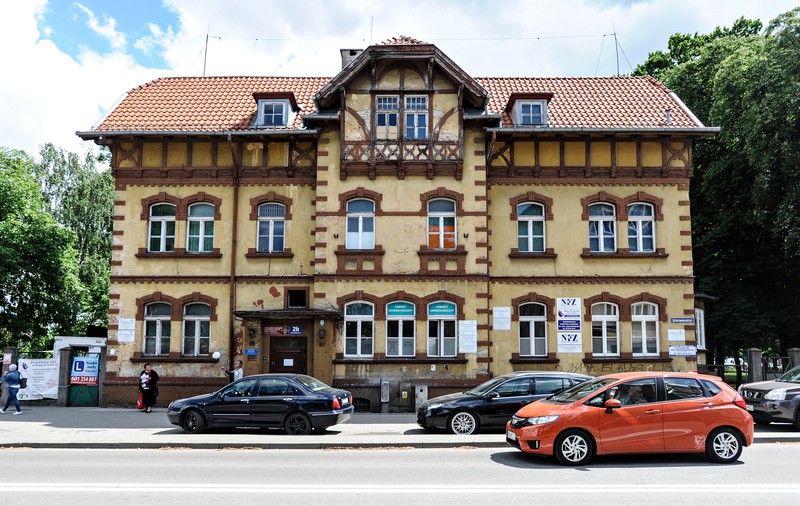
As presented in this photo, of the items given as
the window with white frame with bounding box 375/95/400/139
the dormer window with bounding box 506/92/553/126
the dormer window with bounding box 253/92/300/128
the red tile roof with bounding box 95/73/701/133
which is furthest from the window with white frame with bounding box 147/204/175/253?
the dormer window with bounding box 506/92/553/126

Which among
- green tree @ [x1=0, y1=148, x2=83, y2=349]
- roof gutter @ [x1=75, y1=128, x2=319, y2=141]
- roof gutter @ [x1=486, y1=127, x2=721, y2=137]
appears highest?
roof gutter @ [x1=486, y1=127, x2=721, y2=137]

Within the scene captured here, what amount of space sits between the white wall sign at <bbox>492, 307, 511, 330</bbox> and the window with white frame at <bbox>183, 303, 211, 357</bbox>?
381 inches

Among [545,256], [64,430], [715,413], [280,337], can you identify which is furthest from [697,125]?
[64,430]

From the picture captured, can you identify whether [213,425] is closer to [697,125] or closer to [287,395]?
[287,395]

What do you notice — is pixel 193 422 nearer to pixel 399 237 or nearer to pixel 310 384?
pixel 310 384

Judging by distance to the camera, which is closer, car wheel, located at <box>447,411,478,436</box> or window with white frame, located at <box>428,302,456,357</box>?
car wheel, located at <box>447,411,478,436</box>

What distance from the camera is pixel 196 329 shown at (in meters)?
23.3

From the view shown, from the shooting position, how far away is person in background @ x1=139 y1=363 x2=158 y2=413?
70.6ft

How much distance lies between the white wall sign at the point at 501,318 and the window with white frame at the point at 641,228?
493 centimetres

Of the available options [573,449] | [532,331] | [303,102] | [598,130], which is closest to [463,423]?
[573,449]

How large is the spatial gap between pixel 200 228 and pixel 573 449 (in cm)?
1618

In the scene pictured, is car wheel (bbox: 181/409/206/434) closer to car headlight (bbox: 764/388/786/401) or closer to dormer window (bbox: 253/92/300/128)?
dormer window (bbox: 253/92/300/128)

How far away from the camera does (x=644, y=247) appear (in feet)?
78.0

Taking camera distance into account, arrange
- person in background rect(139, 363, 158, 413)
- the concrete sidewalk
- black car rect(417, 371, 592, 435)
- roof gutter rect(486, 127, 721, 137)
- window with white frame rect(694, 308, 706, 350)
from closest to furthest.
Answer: the concrete sidewalk → black car rect(417, 371, 592, 435) → person in background rect(139, 363, 158, 413) → roof gutter rect(486, 127, 721, 137) → window with white frame rect(694, 308, 706, 350)
